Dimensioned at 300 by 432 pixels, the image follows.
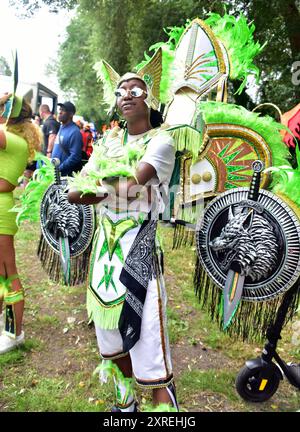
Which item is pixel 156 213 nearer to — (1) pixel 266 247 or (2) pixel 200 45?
(1) pixel 266 247

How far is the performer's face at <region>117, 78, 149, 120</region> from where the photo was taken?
67.9 inches

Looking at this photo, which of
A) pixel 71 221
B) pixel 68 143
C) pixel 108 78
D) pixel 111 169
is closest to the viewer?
pixel 111 169

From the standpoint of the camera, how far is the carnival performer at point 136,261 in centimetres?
168

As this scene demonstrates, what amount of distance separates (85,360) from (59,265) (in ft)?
3.44

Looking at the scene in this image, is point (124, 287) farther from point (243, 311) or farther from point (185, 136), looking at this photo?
point (185, 136)

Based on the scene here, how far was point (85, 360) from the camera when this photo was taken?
2.95 metres

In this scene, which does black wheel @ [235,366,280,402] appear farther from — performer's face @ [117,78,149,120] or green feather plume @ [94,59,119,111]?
green feather plume @ [94,59,119,111]

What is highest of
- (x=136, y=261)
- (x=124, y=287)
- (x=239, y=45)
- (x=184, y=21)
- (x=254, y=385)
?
(x=184, y=21)

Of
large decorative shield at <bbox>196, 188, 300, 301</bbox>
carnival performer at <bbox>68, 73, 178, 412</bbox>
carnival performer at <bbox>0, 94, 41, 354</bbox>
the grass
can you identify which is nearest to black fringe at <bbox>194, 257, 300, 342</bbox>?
large decorative shield at <bbox>196, 188, 300, 301</bbox>

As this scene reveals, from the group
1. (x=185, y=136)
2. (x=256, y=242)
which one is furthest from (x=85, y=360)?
(x=185, y=136)

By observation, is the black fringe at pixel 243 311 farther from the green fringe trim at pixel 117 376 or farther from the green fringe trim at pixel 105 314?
the green fringe trim at pixel 117 376

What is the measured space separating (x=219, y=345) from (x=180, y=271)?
1.63 meters

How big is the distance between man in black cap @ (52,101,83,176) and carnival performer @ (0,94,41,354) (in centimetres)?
146

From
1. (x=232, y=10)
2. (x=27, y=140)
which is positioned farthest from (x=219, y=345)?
(x=232, y=10)
